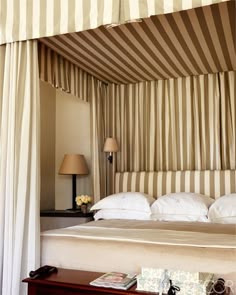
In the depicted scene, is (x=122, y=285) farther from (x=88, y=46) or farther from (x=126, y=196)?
(x=88, y=46)

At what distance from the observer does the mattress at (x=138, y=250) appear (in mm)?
1879

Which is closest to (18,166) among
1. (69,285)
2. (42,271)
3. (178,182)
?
(42,271)

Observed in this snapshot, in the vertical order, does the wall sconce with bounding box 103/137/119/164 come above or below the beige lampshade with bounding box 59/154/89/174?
above

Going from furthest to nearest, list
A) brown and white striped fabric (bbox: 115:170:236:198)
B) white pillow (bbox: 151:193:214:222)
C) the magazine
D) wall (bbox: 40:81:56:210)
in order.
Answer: wall (bbox: 40:81:56:210) < brown and white striped fabric (bbox: 115:170:236:198) < white pillow (bbox: 151:193:214:222) < the magazine

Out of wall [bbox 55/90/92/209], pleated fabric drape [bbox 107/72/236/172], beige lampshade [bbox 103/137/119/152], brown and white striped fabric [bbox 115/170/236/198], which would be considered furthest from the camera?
wall [bbox 55/90/92/209]

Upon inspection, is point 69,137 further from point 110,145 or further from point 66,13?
point 66,13

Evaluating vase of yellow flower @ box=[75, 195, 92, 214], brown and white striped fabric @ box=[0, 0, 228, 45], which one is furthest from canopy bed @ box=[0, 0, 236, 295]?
vase of yellow flower @ box=[75, 195, 92, 214]

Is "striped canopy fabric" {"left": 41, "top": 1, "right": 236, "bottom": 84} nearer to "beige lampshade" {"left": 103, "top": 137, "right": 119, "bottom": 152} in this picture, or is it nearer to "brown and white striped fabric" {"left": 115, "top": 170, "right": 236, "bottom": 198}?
"beige lampshade" {"left": 103, "top": 137, "right": 119, "bottom": 152}

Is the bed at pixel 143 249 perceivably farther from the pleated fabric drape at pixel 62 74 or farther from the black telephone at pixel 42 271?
the pleated fabric drape at pixel 62 74

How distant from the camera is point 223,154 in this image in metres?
3.78

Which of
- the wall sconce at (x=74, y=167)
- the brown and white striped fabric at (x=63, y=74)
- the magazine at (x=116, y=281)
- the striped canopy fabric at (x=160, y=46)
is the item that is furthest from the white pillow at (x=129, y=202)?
the magazine at (x=116, y=281)

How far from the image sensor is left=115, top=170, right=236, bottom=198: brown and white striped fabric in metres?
3.63

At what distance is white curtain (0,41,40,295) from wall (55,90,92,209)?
204 cm

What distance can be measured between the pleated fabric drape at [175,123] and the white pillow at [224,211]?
676mm
